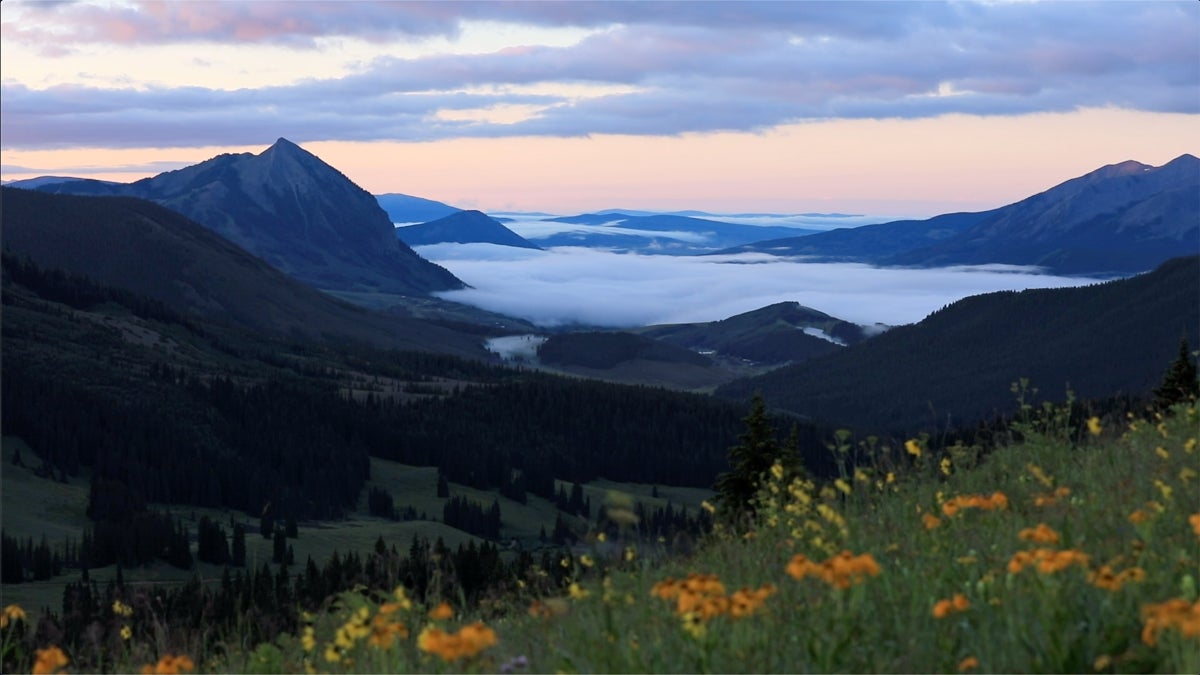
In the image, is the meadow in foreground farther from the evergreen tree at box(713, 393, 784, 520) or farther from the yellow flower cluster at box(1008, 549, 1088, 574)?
the evergreen tree at box(713, 393, 784, 520)

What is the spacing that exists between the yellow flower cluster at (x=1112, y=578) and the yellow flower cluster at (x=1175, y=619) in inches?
11.3

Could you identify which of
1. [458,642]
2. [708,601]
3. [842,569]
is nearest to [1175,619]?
[842,569]

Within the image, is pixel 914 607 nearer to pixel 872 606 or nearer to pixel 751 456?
pixel 872 606

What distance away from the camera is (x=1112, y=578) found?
8.15 meters

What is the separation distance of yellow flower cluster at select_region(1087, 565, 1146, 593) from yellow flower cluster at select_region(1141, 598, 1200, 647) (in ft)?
0.94

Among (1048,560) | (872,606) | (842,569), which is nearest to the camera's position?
(1048,560)

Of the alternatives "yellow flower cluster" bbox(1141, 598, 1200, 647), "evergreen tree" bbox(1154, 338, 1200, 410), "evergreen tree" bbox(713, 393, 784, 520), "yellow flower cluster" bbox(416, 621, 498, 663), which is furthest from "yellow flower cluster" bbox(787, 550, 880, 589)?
"evergreen tree" bbox(1154, 338, 1200, 410)

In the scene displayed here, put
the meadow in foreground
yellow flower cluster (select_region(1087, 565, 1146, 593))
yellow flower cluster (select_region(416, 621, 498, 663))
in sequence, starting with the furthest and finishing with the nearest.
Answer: the meadow in foreground, yellow flower cluster (select_region(1087, 565, 1146, 593)), yellow flower cluster (select_region(416, 621, 498, 663))

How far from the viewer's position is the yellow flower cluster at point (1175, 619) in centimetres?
708

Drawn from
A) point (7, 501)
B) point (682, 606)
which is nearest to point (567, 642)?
point (682, 606)

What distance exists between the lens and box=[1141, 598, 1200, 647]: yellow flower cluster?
7078mm

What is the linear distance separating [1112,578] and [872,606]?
2.06 meters

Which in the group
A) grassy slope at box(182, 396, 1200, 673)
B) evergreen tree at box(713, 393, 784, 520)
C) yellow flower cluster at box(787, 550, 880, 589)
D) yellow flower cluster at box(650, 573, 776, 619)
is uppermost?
yellow flower cluster at box(787, 550, 880, 589)

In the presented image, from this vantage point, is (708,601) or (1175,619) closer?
(1175,619)
